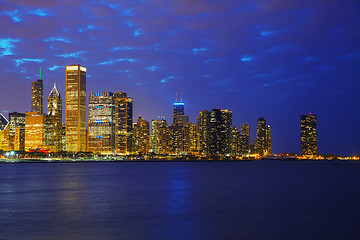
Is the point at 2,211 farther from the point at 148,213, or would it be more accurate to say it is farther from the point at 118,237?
the point at 118,237

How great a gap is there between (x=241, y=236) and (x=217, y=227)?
361 cm

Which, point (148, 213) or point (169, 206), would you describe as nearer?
point (148, 213)

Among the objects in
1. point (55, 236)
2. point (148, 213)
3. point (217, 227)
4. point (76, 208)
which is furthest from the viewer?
point (76, 208)

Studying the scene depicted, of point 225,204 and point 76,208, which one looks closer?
point 76,208

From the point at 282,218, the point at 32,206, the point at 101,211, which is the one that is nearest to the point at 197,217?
the point at 282,218

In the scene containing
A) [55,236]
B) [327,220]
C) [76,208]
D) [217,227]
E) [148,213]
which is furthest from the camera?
[76,208]

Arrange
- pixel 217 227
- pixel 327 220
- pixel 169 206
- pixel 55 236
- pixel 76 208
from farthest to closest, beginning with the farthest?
1. pixel 169 206
2. pixel 76 208
3. pixel 327 220
4. pixel 217 227
5. pixel 55 236

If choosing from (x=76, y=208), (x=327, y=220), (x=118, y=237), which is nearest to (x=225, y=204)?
(x=327, y=220)

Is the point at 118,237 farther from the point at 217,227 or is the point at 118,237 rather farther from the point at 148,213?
the point at 148,213

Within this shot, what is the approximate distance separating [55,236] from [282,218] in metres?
18.3

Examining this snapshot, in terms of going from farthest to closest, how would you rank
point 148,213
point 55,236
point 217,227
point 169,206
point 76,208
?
1. point 169,206
2. point 76,208
3. point 148,213
4. point 217,227
5. point 55,236

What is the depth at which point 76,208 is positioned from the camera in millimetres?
39406

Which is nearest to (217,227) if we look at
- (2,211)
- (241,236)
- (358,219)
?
(241,236)

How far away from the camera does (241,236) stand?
85.7ft
